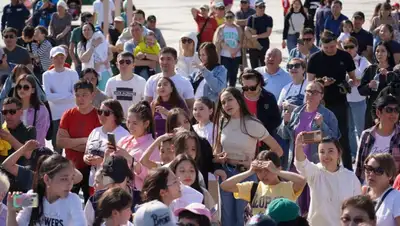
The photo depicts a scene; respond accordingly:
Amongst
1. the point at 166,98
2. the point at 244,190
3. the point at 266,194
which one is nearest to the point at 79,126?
the point at 166,98

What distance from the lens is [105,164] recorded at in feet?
27.7

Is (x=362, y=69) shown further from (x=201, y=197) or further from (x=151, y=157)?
(x=201, y=197)

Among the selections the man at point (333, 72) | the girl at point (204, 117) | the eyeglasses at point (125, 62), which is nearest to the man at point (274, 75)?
the man at point (333, 72)

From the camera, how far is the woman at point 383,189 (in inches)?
317

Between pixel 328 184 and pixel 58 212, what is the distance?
2.44 metres

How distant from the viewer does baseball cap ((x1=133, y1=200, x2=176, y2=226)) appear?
652 cm

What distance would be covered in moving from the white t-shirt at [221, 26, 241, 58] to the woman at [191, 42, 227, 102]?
473 centimetres

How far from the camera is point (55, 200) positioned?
25.6ft

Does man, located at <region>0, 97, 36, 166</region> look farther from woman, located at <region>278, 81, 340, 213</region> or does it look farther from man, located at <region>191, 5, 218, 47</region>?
man, located at <region>191, 5, 218, 47</region>

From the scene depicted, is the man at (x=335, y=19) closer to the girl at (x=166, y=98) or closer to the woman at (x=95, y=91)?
the woman at (x=95, y=91)

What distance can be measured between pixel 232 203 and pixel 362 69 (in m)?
5.02

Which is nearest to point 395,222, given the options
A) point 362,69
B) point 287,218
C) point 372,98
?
point 287,218

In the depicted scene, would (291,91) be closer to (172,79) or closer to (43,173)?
(172,79)

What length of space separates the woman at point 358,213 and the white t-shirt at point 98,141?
3284mm
